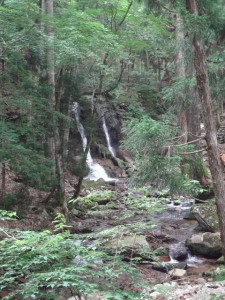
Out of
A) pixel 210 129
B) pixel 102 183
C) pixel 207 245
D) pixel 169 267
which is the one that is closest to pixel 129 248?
pixel 169 267

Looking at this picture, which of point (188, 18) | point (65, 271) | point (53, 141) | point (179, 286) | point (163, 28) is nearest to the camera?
point (65, 271)

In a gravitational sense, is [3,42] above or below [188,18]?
above

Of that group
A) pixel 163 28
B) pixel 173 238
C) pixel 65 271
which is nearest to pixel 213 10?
pixel 65 271

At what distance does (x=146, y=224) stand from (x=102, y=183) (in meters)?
12.2

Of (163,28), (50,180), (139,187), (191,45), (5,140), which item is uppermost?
(163,28)

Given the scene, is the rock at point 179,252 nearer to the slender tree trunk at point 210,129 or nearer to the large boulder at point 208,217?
the large boulder at point 208,217

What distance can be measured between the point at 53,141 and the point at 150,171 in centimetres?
666

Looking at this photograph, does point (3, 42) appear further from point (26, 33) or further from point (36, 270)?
point (36, 270)

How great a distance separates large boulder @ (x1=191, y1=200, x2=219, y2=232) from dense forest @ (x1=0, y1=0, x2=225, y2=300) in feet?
0.14

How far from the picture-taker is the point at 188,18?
14.7ft

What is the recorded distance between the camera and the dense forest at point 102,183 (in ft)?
10.1

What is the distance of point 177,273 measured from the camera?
23.5 ft

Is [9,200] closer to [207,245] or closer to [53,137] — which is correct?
[53,137]

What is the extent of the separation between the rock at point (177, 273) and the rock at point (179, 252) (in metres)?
0.87
